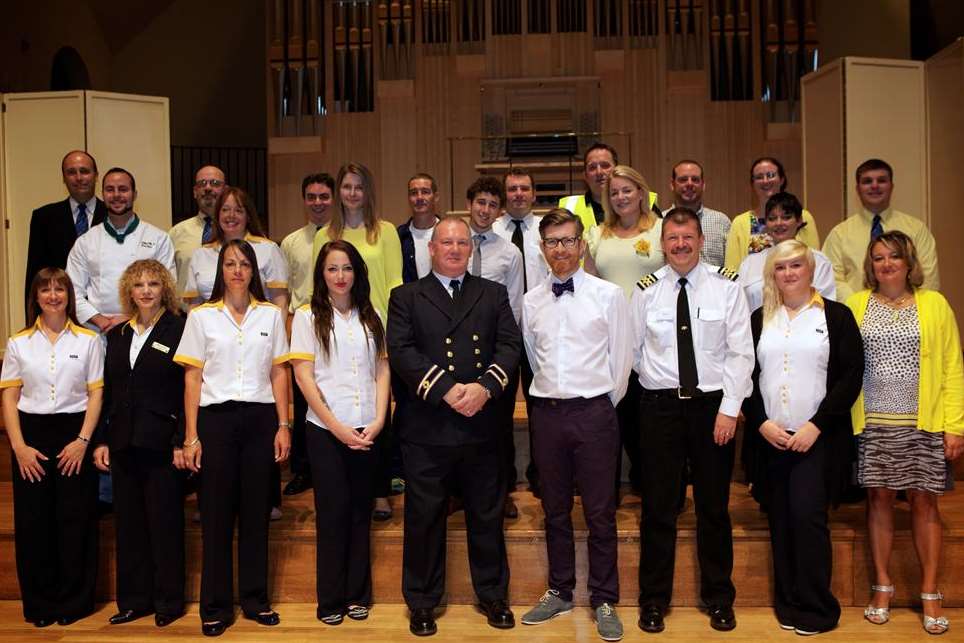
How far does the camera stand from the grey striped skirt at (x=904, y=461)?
11.1 ft

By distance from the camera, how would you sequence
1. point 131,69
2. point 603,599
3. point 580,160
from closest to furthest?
point 603,599 → point 580,160 → point 131,69

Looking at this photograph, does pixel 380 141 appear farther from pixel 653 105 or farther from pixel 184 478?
pixel 184 478

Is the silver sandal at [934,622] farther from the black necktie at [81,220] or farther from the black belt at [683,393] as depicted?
the black necktie at [81,220]

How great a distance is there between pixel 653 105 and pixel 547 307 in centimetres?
522

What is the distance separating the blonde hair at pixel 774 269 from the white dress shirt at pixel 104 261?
258cm

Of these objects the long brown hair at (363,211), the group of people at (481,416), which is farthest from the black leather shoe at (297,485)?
the long brown hair at (363,211)

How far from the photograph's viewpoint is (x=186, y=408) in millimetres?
3504

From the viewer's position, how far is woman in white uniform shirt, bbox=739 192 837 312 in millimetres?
3834

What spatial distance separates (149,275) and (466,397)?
132 cm

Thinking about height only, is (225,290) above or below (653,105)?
below

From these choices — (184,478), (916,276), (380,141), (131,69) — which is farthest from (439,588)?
(131,69)

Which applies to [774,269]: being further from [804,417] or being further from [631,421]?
[631,421]

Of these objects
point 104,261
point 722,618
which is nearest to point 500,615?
point 722,618

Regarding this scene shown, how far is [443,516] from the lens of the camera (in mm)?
3512
